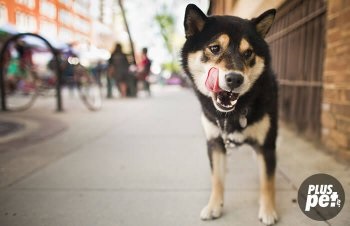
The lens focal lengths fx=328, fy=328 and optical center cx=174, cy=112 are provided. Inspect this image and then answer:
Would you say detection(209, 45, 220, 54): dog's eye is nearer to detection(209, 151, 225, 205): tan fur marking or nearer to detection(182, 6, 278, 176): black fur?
detection(182, 6, 278, 176): black fur

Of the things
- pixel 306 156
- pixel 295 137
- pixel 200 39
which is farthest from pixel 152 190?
pixel 295 137

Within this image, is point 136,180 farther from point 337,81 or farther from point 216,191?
point 337,81

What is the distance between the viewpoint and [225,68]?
7.25 ft

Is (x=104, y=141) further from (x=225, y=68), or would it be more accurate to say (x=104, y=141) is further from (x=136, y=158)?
(x=225, y=68)

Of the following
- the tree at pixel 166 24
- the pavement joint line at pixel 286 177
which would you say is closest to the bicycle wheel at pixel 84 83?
the pavement joint line at pixel 286 177

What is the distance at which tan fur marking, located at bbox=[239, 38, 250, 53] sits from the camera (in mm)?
2365

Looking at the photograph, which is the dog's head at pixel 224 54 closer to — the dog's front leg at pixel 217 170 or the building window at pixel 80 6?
the dog's front leg at pixel 217 170

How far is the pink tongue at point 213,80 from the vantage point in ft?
7.42

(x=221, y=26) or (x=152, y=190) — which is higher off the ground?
(x=221, y=26)

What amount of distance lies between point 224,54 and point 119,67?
10341 millimetres

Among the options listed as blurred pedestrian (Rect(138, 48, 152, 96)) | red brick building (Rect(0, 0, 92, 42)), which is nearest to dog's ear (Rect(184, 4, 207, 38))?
red brick building (Rect(0, 0, 92, 42))

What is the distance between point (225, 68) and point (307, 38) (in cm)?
307

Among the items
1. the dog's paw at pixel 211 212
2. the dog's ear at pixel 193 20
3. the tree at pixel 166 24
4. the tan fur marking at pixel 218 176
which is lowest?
the dog's paw at pixel 211 212
